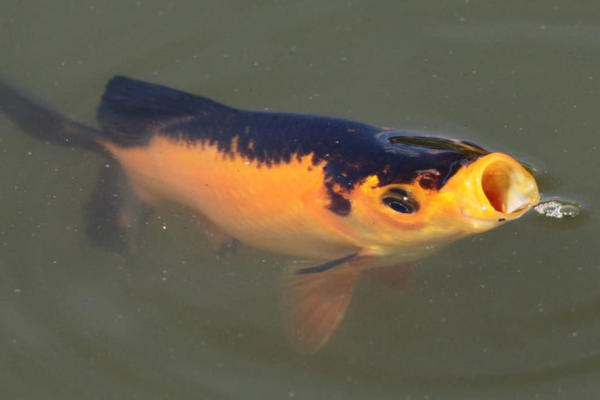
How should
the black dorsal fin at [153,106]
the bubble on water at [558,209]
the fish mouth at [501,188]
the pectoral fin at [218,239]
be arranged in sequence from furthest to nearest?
the bubble on water at [558,209] < the pectoral fin at [218,239] < the black dorsal fin at [153,106] < the fish mouth at [501,188]

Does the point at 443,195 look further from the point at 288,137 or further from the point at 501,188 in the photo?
the point at 288,137

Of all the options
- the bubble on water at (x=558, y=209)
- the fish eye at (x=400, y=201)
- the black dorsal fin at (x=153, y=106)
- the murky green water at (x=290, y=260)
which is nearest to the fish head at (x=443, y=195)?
the fish eye at (x=400, y=201)

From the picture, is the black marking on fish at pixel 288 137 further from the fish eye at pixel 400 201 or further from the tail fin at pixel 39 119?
the tail fin at pixel 39 119

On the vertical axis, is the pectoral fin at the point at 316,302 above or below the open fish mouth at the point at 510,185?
below

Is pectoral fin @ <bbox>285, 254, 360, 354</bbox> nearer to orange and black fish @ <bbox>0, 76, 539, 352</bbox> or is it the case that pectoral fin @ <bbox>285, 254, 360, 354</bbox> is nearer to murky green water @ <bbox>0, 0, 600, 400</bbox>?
orange and black fish @ <bbox>0, 76, 539, 352</bbox>

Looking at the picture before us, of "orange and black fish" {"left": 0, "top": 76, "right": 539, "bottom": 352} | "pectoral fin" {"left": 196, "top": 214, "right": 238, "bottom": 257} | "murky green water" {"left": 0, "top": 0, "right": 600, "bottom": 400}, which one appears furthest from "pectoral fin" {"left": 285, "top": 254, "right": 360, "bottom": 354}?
"pectoral fin" {"left": 196, "top": 214, "right": 238, "bottom": 257}

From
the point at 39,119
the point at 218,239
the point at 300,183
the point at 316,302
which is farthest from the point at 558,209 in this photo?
the point at 39,119

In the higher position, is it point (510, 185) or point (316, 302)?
point (510, 185)
